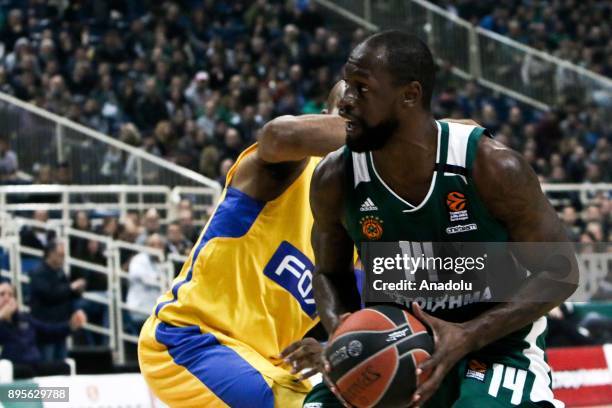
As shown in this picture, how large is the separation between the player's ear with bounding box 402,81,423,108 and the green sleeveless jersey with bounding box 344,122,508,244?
0.54 ft

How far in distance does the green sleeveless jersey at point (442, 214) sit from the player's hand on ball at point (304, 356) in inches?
20.8

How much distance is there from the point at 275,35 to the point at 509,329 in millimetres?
17129

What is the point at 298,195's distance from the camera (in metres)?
4.91

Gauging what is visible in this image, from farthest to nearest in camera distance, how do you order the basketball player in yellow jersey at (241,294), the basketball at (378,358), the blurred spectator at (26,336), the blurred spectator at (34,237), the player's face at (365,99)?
1. the blurred spectator at (34,237)
2. the blurred spectator at (26,336)
3. the basketball player in yellow jersey at (241,294)
4. the player's face at (365,99)
5. the basketball at (378,358)

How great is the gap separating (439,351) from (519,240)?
560 millimetres

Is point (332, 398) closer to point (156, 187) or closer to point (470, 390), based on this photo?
point (470, 390)

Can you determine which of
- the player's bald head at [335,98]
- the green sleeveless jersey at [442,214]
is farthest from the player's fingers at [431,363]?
the player's bald head at [335,98]

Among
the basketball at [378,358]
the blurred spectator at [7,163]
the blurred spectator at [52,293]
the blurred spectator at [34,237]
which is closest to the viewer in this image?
the basketball at [378,358]

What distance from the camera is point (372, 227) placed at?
3.91 m

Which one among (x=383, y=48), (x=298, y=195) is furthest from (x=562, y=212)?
(x=383, y=48)

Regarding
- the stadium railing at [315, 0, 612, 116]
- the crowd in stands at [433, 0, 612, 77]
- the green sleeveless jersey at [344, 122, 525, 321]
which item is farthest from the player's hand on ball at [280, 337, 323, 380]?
the crowd in stands at [433, 0, 612, 77]

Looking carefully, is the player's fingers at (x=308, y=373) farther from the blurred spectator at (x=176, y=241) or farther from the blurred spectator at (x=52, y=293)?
the blurred spectator at (x=176, y=241)

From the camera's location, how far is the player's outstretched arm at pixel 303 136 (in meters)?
4.45

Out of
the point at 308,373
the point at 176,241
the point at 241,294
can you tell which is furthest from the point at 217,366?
the point at 176,241
